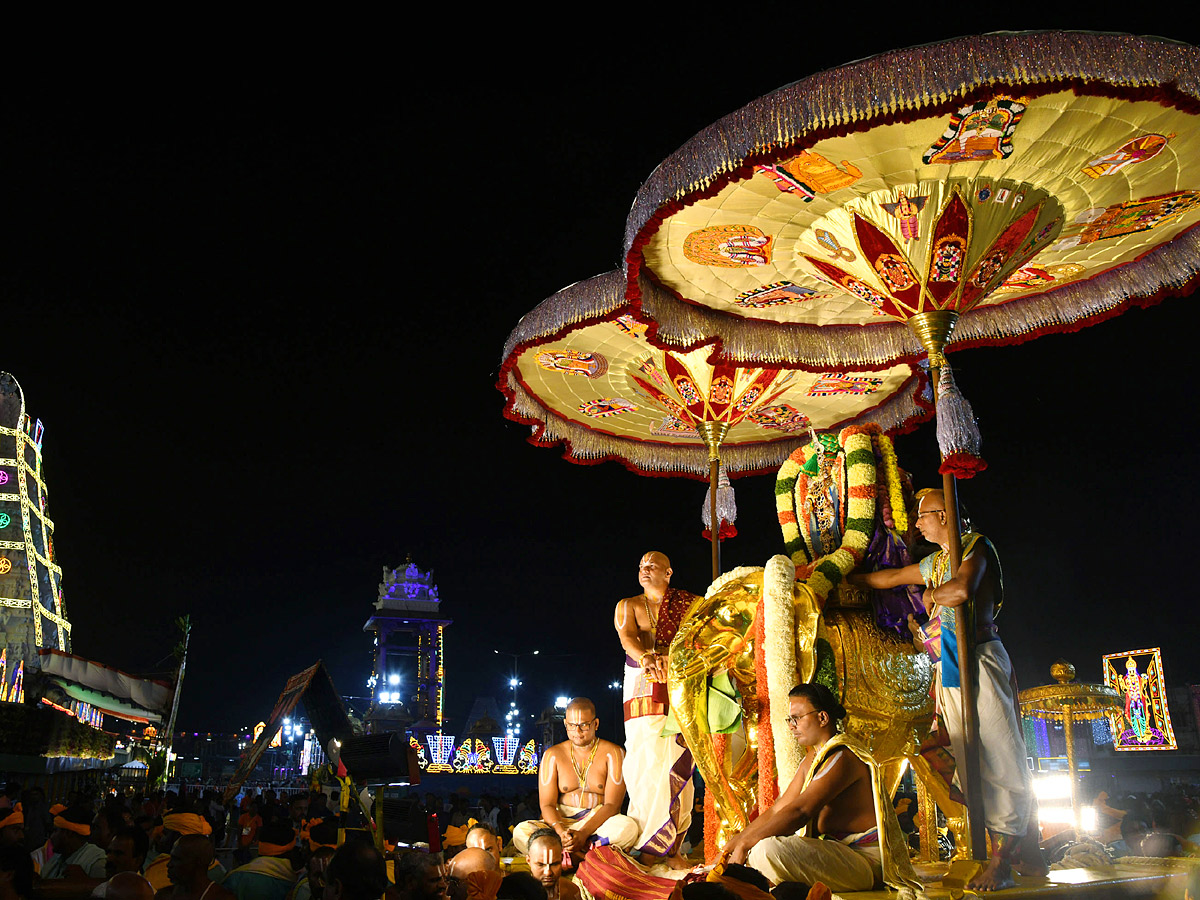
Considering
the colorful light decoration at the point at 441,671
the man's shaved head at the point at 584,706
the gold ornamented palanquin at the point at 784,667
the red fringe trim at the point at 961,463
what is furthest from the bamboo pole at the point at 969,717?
the colorful light decoration at the point at 441,671

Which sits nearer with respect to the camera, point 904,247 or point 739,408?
point 904,247

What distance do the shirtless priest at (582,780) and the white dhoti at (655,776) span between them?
141 mm

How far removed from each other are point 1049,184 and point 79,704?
2304 cm

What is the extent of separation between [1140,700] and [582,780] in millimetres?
16410

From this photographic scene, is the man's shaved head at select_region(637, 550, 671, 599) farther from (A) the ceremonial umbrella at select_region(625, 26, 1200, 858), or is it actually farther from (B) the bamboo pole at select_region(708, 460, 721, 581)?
(B) the bamboo pole at select_region(708, 460, 721, 581)

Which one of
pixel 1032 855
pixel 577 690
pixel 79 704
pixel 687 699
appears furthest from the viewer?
pixel 577 690

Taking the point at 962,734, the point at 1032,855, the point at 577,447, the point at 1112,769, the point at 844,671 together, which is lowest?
the point at 1112,769

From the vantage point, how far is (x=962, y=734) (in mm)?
5145

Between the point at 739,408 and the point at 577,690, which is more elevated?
the point at 739,408

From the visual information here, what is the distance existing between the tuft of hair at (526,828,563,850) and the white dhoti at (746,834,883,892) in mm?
2183

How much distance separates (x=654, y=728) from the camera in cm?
651

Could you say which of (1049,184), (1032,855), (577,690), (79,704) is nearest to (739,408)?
(1049,184)

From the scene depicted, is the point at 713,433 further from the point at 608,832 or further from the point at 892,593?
the point at 608,832

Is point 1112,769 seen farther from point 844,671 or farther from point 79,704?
point 79,704
